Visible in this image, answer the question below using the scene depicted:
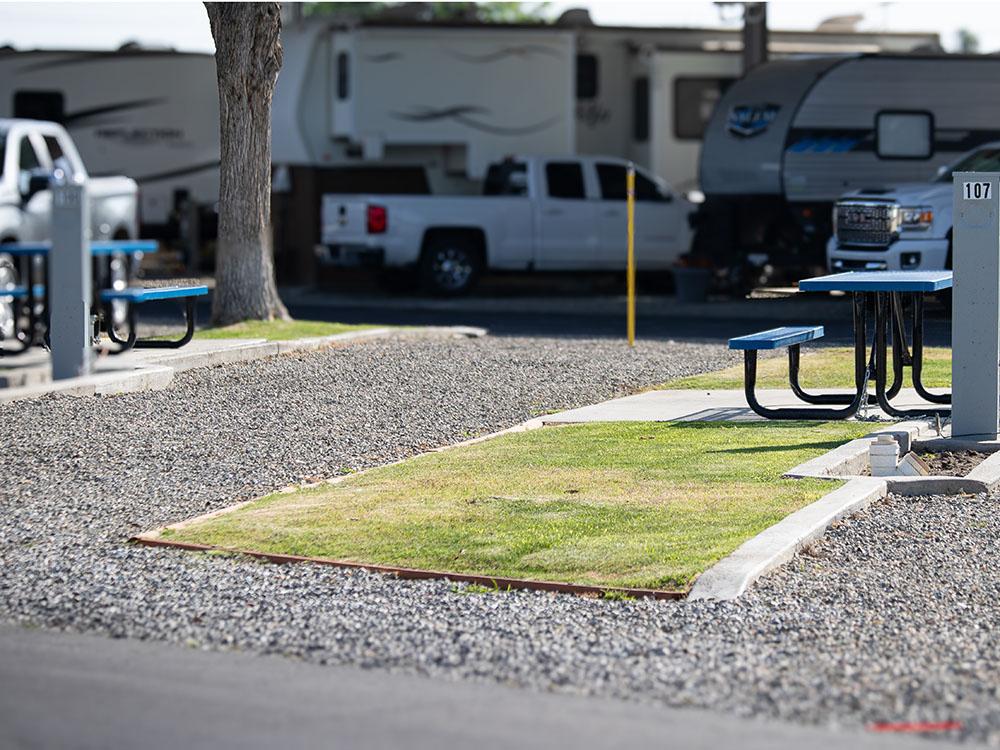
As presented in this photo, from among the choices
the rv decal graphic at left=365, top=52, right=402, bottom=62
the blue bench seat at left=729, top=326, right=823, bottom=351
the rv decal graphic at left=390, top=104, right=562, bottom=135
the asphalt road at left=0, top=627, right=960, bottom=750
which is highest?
the rv decal graphic at left=365, top=52, right=402, bottom=62

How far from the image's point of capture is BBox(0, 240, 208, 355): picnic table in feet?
19.7

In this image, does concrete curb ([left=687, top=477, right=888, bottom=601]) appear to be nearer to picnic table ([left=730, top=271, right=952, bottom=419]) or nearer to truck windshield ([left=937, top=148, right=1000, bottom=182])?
picnic table ([left=730, top=271, right=952, bottom=419])

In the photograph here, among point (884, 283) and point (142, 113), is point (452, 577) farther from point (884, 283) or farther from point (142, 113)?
point (142, 113)

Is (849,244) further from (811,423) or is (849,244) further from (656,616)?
(656,616)

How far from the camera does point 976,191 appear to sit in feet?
33.1

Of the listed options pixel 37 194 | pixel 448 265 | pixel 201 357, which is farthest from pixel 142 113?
pixel 37 194

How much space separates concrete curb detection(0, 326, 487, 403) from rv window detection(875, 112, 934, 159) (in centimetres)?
651

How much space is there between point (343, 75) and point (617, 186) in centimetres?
416

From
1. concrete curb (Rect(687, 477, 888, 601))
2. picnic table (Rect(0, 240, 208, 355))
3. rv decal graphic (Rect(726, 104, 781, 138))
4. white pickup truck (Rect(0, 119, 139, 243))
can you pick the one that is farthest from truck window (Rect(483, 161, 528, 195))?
picnic table (Rect(0, 240, 208, 355))

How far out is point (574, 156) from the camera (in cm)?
2355

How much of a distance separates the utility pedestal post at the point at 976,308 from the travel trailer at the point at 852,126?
1129 cm

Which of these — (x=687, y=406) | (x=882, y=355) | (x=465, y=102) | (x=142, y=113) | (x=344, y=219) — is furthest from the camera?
(x=142, y=113)

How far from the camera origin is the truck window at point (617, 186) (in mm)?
23531

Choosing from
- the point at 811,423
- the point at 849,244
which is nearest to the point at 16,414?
the point at 811,423
